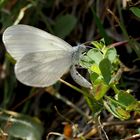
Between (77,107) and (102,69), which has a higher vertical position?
(102,69)

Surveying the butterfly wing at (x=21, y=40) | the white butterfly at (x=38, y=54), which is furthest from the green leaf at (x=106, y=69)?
the butterfly wing at (x=21, y=40)

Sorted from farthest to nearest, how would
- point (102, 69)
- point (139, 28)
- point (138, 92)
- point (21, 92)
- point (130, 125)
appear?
point (21, 92) → point (139, 28) → point (138, 92) → point (130, 125) → point (102, 69)

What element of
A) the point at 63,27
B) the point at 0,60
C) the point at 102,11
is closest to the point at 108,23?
the point at 102,11

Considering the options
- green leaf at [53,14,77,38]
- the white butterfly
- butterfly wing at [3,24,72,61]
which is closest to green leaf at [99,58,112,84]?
the white butterfly

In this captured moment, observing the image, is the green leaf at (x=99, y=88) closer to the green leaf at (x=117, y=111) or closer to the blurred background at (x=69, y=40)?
the green leaf at (x=117, y=111)

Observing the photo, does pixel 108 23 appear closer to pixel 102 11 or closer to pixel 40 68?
pixel 102 11

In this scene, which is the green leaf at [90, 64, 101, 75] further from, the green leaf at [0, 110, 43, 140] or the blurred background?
the green leaf at [0, 110, 43, 140]
